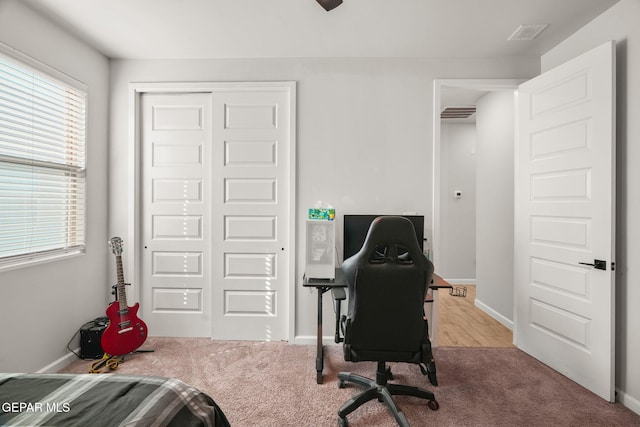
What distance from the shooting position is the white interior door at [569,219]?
210 centimetres

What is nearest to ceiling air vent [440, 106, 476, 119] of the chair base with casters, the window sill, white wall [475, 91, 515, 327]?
white wall [475, 91, 515, 327]

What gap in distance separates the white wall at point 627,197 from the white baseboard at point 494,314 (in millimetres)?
1253

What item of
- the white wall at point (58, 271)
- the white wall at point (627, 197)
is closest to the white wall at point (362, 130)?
the white wall at point (627, 197)

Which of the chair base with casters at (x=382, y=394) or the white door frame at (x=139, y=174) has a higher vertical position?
the white door frame at (x=139, y=174)

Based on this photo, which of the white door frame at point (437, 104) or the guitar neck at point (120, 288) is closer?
the guitar neck at point (120, 288)

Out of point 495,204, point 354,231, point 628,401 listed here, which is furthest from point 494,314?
point 354,231

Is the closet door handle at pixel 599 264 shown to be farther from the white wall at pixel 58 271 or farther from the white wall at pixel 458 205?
the white wall at pixel 58 271

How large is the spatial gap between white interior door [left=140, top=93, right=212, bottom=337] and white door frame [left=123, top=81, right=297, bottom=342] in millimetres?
62

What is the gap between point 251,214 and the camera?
300 centimetres

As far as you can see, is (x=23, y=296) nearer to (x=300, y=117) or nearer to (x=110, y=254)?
(x=110, y=254)

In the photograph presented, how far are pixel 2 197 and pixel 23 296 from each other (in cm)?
72

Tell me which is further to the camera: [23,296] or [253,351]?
[253,351]

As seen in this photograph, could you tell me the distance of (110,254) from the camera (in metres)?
3.03

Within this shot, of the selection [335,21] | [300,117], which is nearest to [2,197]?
[300,117]
